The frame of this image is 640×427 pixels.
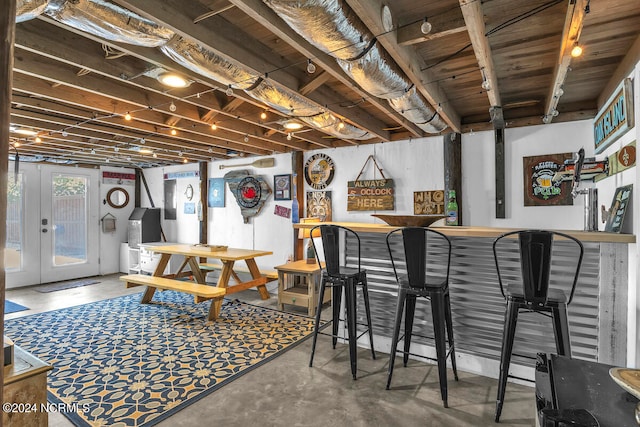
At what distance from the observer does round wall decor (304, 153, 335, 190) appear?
5329 millimetres

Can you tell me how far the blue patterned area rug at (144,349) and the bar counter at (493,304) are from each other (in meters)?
1.17

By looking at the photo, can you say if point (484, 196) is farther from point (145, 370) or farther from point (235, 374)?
point (145, 370)

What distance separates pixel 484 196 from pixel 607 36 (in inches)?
81.8

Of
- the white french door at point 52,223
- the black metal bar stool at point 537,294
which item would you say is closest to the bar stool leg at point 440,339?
the black metal bar stool at point 537,294

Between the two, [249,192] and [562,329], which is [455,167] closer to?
[562,329]

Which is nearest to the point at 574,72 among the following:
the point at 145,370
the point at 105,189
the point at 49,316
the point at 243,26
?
the point at 243,26

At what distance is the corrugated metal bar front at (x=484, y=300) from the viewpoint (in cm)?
247

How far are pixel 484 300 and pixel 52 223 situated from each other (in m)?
7.74

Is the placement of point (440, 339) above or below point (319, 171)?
below

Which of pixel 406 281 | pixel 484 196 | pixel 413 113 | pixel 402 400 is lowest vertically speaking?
pixel 402 400

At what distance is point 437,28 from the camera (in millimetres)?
1974

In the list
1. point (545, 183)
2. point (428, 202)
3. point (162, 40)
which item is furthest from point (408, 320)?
point (162, 40)

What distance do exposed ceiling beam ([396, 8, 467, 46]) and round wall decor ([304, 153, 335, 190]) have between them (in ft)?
10.7

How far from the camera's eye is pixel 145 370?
9.63ft
